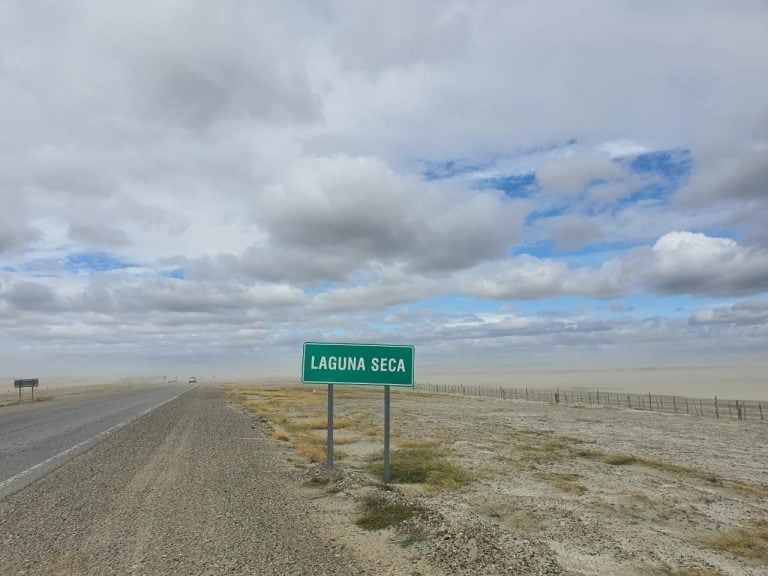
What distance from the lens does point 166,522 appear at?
26.8 ft

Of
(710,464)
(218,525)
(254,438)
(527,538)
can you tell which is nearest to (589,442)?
(710,464)

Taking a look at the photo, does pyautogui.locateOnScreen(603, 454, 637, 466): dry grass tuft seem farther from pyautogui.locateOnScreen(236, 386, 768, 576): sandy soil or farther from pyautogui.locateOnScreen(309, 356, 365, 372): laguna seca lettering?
pyautogui.locateOnScreen(309, 356, 365, 372): laguna seca lettering

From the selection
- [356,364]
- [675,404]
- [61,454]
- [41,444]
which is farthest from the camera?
[675,404]

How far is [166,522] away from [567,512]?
7029 millimetres

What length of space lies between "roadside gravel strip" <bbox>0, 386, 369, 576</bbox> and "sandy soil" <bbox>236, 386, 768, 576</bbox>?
0.72 metres

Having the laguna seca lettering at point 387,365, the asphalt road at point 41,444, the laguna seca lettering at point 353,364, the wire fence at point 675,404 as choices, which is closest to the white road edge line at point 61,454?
the asphalt road at point 41,444

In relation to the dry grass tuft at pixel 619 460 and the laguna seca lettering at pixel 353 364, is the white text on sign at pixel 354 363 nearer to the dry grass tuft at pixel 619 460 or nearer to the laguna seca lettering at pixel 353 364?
the laguna seca lettering at pixel 353 364

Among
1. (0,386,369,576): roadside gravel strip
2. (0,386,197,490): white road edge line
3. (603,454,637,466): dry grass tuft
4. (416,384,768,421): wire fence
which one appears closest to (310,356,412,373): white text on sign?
(0,386,369,576): roadside gravel strip

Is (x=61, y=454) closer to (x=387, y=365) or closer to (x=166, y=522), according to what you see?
(x=166, y=522)

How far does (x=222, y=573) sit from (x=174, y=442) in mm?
13737

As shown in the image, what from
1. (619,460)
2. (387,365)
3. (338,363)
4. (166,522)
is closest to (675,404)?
(619,460)

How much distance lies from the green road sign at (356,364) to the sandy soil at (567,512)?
7.46 feet

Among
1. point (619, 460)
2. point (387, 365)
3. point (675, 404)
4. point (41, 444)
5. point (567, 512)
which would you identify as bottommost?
point (675, 404)

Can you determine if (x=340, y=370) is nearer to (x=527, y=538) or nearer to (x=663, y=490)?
(x=527, y=538)
